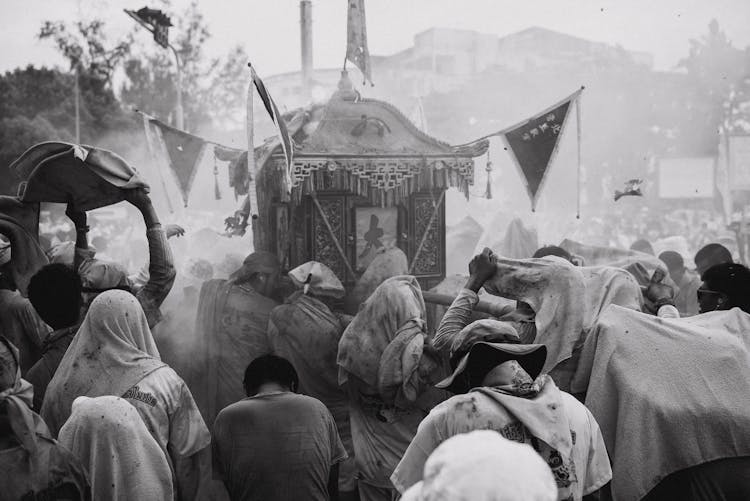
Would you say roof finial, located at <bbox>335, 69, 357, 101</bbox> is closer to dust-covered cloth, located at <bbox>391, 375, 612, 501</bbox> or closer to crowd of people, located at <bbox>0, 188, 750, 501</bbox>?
crowd of people, located at <bbox>0, 188, 750, 501</bbox>

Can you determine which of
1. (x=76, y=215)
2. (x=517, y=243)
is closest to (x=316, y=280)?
(x=76, y=215)

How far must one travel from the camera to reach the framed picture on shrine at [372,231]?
8.60 m

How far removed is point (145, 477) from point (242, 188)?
6.13 m

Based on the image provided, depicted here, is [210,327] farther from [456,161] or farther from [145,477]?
[145,477]

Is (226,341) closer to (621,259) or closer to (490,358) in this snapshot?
(621,259)

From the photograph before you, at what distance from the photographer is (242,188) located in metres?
9.34

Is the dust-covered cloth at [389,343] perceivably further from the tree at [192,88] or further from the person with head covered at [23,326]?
the tree at [192,88]

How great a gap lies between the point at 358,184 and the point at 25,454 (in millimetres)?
5688

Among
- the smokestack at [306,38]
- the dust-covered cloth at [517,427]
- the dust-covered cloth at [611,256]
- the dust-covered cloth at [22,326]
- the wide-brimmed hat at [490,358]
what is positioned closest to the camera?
the dust-covered cloth at [517,427]

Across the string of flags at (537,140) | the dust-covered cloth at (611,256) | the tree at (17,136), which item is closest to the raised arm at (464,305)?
the dust-covered cloth at (611,256)

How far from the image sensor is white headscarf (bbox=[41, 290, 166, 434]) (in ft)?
12.6

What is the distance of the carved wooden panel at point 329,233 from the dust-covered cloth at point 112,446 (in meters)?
5.08

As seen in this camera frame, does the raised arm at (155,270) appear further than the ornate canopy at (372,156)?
No

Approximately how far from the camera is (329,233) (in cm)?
850
